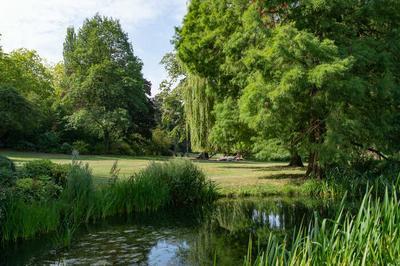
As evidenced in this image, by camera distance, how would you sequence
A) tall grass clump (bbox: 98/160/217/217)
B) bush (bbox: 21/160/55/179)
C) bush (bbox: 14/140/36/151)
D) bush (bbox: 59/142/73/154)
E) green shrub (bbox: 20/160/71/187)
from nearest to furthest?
bush (bbox: 21/160/55/179)
green shrub (bbox: 20/160/71/187)
tall grass clump (bbox: 98/160/217/217)
bush (bbox: 14/140/36/151)
bush (bbox: 59/142/73/154)

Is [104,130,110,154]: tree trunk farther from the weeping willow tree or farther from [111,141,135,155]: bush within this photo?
the weeping willow tree

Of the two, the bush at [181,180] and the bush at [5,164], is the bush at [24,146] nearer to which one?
the bush at [181,180]

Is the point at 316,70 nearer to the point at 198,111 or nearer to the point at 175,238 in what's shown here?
the point at 175,238

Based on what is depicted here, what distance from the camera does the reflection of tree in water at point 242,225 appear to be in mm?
8242

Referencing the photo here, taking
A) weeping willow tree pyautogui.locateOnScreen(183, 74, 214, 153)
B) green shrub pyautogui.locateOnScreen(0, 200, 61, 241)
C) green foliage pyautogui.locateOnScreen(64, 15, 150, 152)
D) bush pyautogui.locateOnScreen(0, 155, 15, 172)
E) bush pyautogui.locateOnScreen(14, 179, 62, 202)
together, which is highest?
green foliage pyautogui.locateOnScreen(64, 15, 150, 152)

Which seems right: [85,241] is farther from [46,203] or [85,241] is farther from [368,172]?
[368,172]

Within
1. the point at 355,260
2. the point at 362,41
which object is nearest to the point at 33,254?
the point at 355,260

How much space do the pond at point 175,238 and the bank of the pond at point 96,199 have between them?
326mm

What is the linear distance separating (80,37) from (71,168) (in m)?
37.9

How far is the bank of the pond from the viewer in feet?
29.2

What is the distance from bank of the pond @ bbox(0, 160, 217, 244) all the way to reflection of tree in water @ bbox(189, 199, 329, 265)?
3.96 ft

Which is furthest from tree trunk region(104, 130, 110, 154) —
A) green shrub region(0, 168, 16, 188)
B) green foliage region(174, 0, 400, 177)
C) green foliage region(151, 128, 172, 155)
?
green shrub region(0, 168, 16, 188)

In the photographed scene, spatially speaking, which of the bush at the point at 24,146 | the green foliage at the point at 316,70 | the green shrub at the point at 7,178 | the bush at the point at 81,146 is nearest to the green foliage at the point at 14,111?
the bush at the point at 24,146

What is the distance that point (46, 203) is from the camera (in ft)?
31.5
